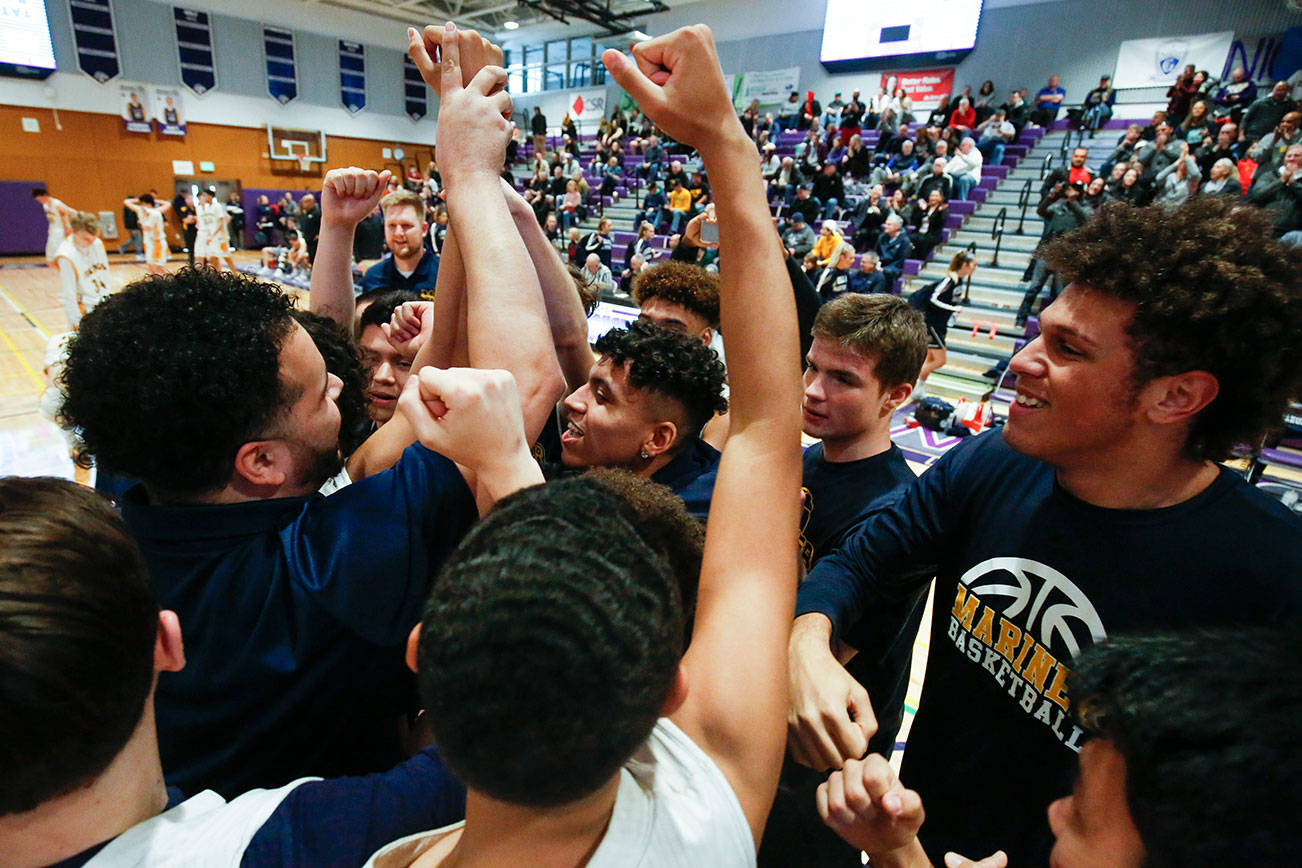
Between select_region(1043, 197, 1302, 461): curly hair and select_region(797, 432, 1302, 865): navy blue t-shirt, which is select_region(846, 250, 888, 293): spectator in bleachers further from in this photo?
select_region(1043, 197, 1302, 461): curly hair

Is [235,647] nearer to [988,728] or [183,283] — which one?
[183,283]

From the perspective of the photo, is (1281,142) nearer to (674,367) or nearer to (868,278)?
(868,278)

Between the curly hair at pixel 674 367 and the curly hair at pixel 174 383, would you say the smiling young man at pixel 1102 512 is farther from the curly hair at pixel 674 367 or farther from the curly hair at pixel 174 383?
the curly hair at pixel 174 383

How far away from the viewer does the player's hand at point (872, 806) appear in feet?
3.17

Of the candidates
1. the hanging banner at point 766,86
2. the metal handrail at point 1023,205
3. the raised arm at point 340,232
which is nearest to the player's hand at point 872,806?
the raised arm at point 340,232

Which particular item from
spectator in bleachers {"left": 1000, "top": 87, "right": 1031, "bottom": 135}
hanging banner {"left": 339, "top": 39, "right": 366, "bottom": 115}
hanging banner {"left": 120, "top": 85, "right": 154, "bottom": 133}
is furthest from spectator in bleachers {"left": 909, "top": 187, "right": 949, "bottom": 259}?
hanging banner {"left": 120, "top": 85, "right": 154, "bottom": 133}

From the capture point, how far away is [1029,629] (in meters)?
1.35

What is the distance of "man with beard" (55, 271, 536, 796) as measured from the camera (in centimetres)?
107

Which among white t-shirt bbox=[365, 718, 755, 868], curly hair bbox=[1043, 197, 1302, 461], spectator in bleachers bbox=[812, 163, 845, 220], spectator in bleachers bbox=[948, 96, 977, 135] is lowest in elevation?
white t-shirt bbox=[365, 718, 755, 868]

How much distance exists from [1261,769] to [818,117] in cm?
2046

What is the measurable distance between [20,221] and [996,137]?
26023 mm

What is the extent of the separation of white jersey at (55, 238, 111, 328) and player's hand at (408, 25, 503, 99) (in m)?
9.59

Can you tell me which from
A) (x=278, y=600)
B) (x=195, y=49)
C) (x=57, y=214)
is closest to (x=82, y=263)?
(x=57, y=214)

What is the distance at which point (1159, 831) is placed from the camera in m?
0.66
